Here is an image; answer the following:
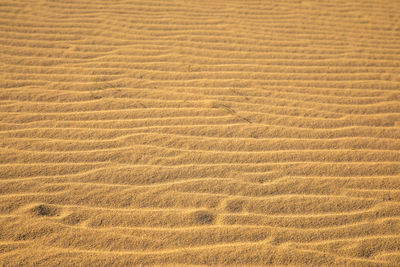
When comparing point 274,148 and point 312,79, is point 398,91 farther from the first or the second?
point 274,148

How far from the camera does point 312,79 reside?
12.6 ft

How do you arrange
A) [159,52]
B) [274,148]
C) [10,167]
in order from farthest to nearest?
1. [159,52]
2. [274,148]
3. [10,167]

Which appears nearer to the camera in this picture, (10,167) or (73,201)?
(73,201)

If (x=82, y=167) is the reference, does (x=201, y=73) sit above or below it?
above

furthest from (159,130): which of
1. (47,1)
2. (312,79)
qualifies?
(47,1)

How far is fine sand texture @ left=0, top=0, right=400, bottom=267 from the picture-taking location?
236 cm

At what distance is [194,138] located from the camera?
3080mm

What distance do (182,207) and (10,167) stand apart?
1.47 meters

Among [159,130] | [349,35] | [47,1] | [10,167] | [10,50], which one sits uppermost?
[47,1]

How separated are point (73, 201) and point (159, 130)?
100cm

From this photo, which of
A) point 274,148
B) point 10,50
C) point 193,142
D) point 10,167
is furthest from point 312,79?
point 10,50

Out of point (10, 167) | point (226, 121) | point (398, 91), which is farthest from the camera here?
point (398, 91)

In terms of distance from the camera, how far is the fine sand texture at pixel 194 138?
7.73ft

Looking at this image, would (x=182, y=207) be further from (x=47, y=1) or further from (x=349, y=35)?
(x=47, y=1)
